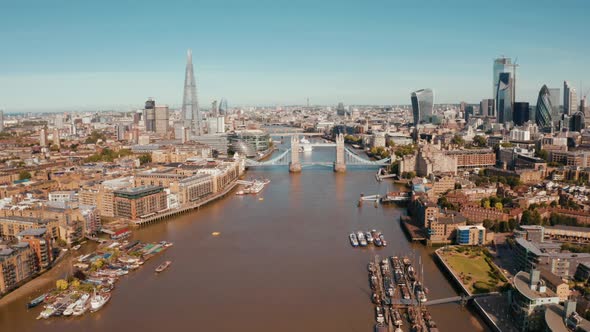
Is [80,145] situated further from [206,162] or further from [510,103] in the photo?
[510,103]

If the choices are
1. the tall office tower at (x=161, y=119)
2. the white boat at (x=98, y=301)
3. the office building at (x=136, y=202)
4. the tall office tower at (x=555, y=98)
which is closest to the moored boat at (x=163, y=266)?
the white boat at (x=98, y=301)

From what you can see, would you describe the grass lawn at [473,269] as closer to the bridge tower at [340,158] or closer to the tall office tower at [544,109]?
the bridge tower at [340,158]

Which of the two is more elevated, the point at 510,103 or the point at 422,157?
the point at 510,103

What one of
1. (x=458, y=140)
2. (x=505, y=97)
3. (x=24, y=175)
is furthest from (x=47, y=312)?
(x=505, y=97)

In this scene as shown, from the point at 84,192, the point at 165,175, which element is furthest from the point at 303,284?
the point at 165,175

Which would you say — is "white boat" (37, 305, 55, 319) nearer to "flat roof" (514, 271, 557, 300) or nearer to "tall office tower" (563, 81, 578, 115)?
"flat roof" (514, 271, 557, 300)

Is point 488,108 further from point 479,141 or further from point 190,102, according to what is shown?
point 190,102
